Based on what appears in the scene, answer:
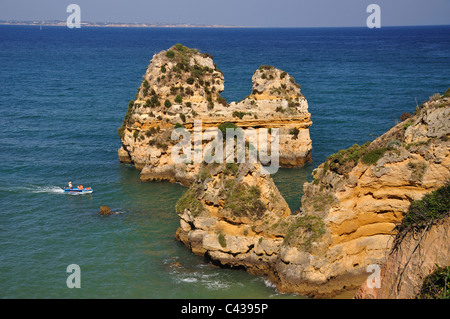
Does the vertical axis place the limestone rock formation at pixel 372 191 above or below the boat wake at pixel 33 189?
above

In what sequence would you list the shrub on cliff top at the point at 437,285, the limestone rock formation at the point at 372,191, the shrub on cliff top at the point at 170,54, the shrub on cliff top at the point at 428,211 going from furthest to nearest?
1. the shrub on cliff top at the point at 170,54
2. the limestone rock formation at the point at 372,191
3. the shrub on cliff top at the point at 428,211
4. the shrub on cliff top at the point at 437,285

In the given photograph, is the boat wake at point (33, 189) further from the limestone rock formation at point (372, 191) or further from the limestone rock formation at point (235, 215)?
the limestone rock formation at point (372, 191)

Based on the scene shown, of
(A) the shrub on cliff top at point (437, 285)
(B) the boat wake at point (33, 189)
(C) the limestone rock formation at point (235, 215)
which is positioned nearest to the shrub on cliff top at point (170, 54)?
(B) the boat wake at point (33, 189)

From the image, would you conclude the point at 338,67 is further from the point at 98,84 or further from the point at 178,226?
the point at 178,226

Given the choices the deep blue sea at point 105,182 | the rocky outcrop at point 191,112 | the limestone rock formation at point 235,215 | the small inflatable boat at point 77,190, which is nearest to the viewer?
the limestone rock formation at point 235,215

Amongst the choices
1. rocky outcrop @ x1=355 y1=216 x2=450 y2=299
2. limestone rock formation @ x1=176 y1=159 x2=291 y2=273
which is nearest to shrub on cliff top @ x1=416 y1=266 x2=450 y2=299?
rocky outcrop @ x1=355 y1=216 x2=450 y2=299

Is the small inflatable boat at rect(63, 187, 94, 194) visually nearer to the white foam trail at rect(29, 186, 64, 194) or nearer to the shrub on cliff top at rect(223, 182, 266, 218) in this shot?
the white foam trail at rect(29, 186, 64, 194)

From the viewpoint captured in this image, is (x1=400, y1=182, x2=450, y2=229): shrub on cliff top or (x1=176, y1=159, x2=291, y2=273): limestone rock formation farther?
(x1=176, y1=159, x2=291, y2=273): limestone rock formation
